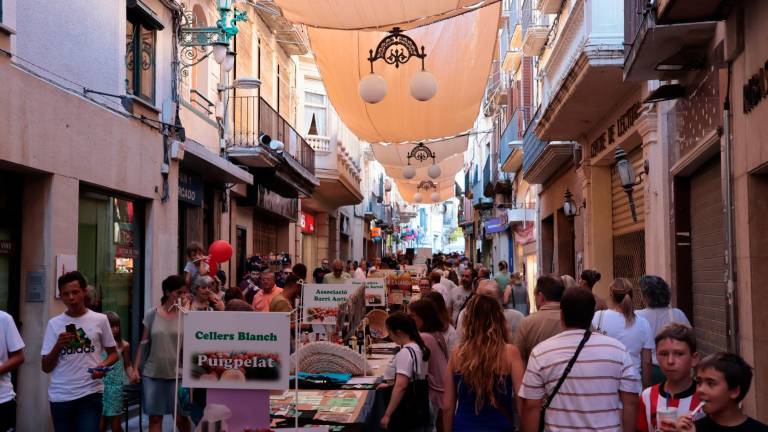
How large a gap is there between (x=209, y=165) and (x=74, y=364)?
30.0 ft

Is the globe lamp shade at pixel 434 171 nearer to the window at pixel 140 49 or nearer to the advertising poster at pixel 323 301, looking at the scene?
the window at pixel 140 49

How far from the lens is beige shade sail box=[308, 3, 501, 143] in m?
13.8

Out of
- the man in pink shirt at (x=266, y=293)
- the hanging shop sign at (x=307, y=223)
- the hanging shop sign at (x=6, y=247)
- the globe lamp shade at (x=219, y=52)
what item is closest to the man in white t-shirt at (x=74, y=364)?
the hanging shop sign at (x=6, y=247)

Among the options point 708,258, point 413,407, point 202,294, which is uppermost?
point 708,258

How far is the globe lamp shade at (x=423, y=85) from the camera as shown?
42.3 ft

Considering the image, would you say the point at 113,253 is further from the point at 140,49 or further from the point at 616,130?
the point at 616,130

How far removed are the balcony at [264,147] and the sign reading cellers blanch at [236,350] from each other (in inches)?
507

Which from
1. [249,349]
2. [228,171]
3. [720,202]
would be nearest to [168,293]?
[249,349]

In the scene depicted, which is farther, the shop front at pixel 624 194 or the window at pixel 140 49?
the window at pixel 140 49

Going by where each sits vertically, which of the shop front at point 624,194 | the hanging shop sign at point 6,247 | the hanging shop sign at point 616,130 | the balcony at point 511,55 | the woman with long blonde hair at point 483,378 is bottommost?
the woman with long blonde hair at point 483,378

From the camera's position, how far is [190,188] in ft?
51.6

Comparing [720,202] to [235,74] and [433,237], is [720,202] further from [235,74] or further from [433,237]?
[433,237]

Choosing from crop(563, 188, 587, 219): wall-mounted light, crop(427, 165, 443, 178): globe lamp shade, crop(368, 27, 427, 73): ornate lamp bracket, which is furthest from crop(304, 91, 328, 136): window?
crop(368, 27, 427, 73): ornate lamp bracket

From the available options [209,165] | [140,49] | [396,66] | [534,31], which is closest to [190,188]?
[209,165]
